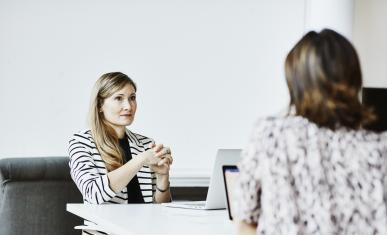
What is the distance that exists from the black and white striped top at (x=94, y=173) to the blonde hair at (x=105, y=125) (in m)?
0.03

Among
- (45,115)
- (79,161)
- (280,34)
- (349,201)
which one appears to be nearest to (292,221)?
(349,201)

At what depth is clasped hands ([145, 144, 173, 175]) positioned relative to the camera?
3.36 metres

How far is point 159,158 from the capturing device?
11.2 ft

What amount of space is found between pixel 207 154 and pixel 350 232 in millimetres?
3447

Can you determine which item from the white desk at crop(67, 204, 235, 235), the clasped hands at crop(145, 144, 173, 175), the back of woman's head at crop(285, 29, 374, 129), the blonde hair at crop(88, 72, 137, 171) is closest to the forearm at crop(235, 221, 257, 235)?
the back of woman's head at crop(285, 29, 374, 129)

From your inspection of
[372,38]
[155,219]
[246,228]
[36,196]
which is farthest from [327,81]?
[372,38]

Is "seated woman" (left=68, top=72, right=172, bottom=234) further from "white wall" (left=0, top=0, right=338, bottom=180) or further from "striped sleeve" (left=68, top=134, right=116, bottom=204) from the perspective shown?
"white wall" (left=0, top=0, right=338, bottom=180)

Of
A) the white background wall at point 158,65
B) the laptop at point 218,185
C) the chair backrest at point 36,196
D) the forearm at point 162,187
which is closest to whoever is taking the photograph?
the laptop at point 218,185

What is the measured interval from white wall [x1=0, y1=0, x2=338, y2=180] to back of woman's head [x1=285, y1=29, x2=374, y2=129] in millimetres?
3202

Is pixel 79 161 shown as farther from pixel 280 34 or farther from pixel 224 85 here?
pixel 280 34

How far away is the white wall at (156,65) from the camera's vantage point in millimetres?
4773

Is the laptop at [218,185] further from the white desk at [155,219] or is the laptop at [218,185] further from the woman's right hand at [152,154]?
the woman's right hand at [152,154]

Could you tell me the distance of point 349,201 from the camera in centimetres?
180

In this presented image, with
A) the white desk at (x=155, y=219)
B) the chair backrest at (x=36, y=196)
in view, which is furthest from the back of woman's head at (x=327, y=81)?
the chair backrest at (x=36, y=196)
